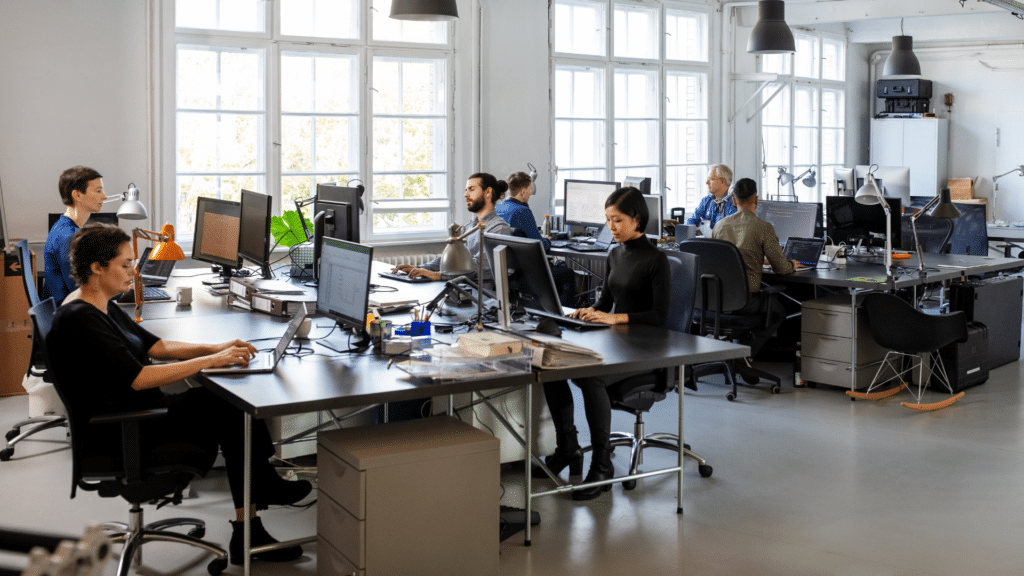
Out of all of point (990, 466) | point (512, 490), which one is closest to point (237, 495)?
point (512, 490)

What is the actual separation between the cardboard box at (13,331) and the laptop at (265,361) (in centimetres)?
301

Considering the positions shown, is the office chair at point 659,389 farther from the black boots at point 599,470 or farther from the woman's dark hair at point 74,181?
the woman's dark hair at point 74,181

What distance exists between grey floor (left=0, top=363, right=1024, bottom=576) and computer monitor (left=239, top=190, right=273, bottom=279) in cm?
125

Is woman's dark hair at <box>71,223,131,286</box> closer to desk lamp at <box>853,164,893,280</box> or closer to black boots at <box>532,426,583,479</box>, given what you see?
black boots at <box>532,426,583,479</box>

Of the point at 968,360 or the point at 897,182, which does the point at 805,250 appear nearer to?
the point at 968,360

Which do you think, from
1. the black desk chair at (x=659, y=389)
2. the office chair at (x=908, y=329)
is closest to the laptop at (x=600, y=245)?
the office chair at (x=908, y=329)

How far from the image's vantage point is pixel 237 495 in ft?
11.0

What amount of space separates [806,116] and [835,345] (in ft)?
23.3

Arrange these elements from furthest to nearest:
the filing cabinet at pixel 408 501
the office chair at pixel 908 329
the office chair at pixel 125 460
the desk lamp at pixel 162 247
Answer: the office chair at pixel 908 329
the desk lamp at pixel 162 247
the office chair at pixel 125 460
the filing cabinet at pixel 408 501

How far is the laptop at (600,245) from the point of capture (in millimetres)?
7520

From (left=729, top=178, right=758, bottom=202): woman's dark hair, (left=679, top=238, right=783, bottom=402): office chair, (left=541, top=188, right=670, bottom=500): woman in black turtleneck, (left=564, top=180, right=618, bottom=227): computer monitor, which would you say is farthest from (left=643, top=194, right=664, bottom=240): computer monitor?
(left=541, top=188, right=670, bottom=500): woman in black turtleneck

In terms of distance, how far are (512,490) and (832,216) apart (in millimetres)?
3791

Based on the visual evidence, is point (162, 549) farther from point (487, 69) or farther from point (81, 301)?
point (487, 69)

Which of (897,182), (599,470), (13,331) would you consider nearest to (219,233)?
(13,331)
